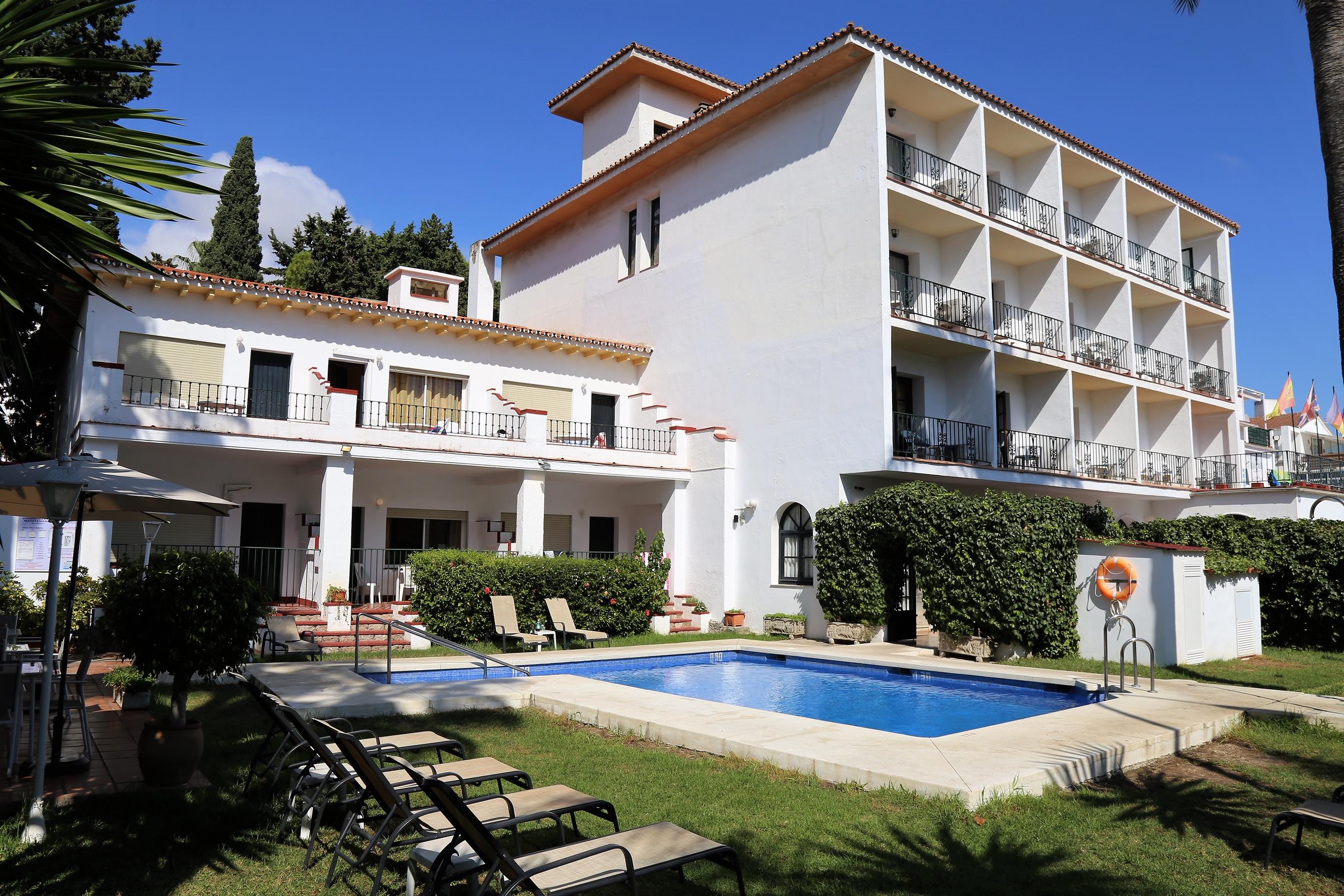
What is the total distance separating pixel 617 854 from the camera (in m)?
4.39

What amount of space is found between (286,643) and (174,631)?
8.11 metres

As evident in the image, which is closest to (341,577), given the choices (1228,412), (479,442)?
(479,442)

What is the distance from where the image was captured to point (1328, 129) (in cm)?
680

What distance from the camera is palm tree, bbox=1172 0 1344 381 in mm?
6465

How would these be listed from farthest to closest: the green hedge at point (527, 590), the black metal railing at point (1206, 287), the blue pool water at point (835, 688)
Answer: the black metal railing at point (1206, 287) < the green hedge at point (527, 590) < the blue pool water at point (835, 688)

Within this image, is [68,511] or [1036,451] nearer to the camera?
[68,511]

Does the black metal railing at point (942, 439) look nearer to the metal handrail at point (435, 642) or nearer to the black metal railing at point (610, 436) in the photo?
the black metal railing at point (610, 436)

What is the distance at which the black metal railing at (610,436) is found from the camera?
21688 millimetres

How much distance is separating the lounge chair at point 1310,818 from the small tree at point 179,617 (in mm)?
7070

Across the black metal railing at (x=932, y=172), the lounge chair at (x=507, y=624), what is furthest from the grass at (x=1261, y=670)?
the black metal railing at (x=932, y=172)

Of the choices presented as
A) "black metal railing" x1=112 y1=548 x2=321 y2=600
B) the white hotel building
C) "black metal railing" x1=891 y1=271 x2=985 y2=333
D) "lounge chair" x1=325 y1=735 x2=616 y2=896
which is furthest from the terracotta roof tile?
"lounge chair" x1=325 y1=735 x2=616 y2=896

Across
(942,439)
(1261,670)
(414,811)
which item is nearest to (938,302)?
(942,439)

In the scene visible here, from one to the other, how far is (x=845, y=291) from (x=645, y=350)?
720 centimetres

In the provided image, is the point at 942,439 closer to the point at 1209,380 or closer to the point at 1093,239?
the point at 1093,239
